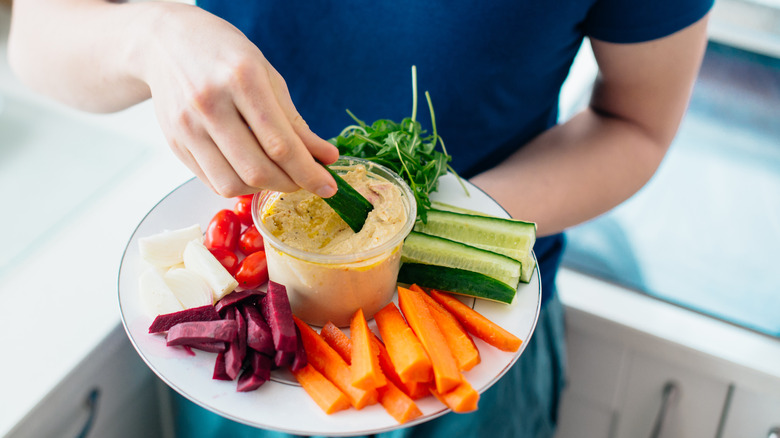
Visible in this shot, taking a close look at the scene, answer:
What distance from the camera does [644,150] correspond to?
4.12 feet

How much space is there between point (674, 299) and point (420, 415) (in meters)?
1.10

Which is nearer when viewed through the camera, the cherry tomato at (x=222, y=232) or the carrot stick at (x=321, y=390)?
the carrot stick at (x=321, y=390)

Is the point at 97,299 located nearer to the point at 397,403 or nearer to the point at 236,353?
the point at 236,353

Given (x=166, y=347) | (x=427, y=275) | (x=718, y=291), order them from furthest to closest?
(x=718, y=291)
(x=427, y=275)
(x=166, y=347)

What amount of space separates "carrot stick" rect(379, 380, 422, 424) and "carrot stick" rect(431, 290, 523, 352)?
0.52ft

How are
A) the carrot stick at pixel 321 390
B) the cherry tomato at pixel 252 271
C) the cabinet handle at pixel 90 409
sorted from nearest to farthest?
the carrot stick at pixel 321 390, the cherry tomato at pixel 252 271, the cabinet handle at pixel 90 409

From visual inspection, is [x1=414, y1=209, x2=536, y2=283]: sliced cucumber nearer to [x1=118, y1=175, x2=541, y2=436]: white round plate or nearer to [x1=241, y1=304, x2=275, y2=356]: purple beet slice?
[x1=118, y1=175, x2=541, y2=436]: white round plate

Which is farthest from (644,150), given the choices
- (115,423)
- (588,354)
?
(115,423)

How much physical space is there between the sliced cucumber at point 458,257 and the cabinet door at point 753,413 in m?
1.03

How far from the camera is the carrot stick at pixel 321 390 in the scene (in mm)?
790

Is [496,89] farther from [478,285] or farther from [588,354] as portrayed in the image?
[588,354]

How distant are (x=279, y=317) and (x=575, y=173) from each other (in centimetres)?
70

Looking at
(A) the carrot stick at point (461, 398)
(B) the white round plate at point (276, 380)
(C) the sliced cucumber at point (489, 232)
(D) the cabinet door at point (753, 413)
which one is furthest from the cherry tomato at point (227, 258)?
(D) the cabinet door at point (753, 413)

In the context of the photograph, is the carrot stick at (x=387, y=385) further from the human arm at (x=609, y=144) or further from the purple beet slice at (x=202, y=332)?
the human arm at (x=609, y=144)
